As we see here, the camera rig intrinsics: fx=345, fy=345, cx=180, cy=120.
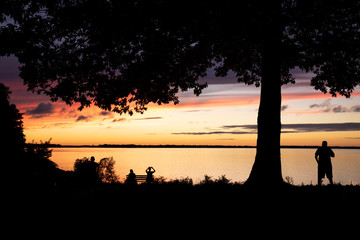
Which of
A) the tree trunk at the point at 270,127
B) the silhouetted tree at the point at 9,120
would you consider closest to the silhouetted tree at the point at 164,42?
the tree trunk at the point at 270,127

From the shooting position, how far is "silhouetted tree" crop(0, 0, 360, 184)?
38.8 ft

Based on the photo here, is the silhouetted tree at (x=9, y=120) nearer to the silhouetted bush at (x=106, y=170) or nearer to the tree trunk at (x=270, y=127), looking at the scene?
the silhouetted bush at (x=106, y=170)

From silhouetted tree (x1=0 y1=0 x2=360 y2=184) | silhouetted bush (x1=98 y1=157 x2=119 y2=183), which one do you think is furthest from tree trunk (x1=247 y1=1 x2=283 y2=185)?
silhouetted bush (x1=98 y1=157 x2=119 y2=183)

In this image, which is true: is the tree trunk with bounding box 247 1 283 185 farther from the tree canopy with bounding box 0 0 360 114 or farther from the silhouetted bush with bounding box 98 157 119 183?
the silhouetted bush with bounding box 98 157 119 183

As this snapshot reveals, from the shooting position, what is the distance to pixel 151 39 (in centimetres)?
1406

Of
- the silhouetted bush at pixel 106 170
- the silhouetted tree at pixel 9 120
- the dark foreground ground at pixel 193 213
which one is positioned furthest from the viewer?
the silhouetted bush at pixel 106 170

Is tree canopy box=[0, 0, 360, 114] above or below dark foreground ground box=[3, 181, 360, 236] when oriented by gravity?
above

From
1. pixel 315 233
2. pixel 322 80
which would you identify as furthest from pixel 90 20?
pixel 322 80

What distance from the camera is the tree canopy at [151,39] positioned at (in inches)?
461

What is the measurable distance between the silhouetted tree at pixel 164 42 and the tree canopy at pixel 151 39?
41 millimetres

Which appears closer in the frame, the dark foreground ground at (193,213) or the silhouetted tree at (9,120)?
the dark foreground ground at (193,213)

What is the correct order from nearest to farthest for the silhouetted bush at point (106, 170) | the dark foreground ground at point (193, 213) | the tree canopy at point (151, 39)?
the dark foreground ground at point (193, 213), the tree canopy at point (151, 39), the silhouetted bush at point (106, 170)

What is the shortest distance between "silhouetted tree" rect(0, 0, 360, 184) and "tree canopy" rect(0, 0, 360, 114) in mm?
41

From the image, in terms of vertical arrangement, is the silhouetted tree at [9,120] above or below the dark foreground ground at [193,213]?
above
